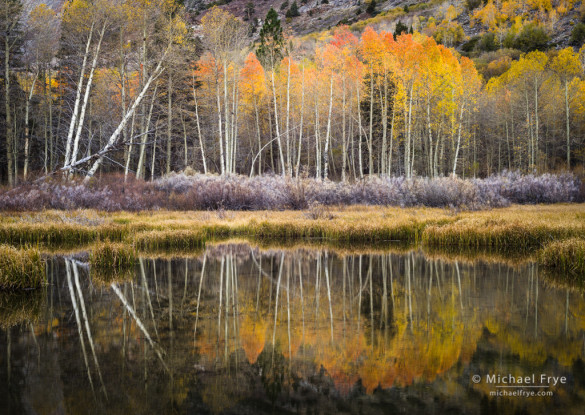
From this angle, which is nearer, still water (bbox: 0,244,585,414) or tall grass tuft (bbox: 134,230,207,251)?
still water (bbox: 0,244,585,414)

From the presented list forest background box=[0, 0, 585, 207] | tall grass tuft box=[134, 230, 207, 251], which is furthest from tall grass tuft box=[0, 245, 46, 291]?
forest background box=[0, 0, 585, 207]

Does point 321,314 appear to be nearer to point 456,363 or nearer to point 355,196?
point 456,363

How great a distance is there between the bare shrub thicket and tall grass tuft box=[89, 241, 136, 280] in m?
9.09

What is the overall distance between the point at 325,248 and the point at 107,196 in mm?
10912

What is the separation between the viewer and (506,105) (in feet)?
137

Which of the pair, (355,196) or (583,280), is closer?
(583,280)

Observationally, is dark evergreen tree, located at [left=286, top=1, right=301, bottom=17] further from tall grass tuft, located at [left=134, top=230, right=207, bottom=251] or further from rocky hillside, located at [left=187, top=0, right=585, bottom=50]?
tall grass tuft, located at [left=134, top=230, right=207, bottom=251]

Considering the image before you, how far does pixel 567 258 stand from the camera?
9.47m

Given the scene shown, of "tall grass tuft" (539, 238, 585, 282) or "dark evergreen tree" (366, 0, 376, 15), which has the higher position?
"dark evergreen tree" (366, 0, 376, 15)

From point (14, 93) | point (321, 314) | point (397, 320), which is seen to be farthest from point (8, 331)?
point (14, 93)

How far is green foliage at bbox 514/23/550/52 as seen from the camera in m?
64.1

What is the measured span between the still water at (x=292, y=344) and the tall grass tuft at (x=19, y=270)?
409 millimetres

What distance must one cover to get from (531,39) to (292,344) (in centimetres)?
7486

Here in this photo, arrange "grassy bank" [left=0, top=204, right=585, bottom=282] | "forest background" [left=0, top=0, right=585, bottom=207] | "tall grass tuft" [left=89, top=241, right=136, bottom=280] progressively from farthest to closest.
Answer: "forest background" [left=0, top=0, right=585, bottom=207] → "grassy bank" [left=0, top=204, right=585, bottom=282] → "tall grass tuft" [left=89, top=241, right=136, bottom=280]
